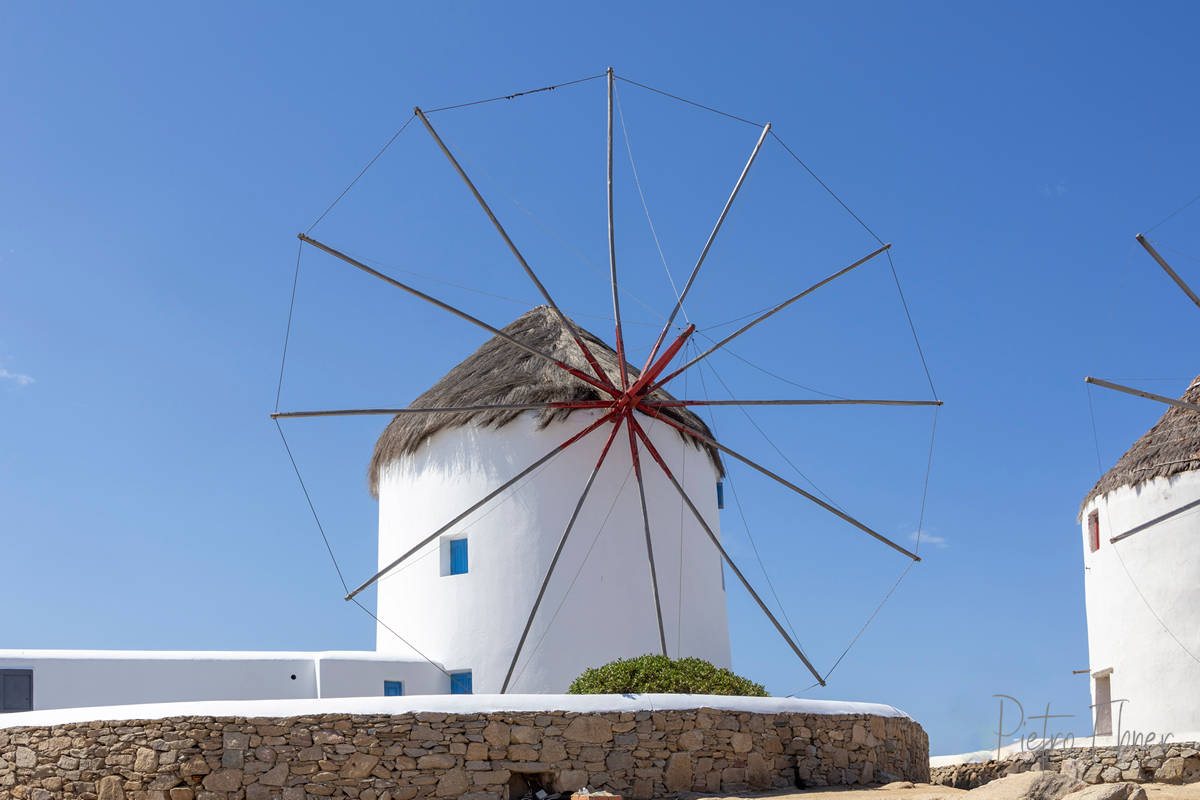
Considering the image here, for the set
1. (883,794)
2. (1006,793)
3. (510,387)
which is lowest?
(883,794)

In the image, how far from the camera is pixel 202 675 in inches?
613

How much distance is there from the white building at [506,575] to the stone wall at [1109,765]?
361cm

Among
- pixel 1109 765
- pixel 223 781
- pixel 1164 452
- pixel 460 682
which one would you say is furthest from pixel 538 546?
pixel 1164 452

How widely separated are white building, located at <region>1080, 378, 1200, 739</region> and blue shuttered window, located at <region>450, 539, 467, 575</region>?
9.37 m

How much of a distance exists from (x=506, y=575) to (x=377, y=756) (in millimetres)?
5859

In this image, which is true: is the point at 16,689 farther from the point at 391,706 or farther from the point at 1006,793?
the point at 1006,793

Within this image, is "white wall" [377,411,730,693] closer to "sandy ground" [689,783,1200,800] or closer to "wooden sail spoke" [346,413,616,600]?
"wooden sail spoke" [346,413,616,600]

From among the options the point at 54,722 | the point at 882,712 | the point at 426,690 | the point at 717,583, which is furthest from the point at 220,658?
the point at 882,712

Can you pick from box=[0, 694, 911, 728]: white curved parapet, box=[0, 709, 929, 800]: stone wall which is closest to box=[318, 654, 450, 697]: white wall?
box=[0, 694, 911, 728]: white curved parapet

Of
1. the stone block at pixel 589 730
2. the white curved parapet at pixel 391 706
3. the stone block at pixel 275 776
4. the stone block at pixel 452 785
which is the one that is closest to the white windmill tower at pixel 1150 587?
the white curved parapet at pixel 391 706

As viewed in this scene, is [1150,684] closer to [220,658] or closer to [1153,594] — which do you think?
[1153,594]

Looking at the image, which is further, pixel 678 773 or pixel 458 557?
pixel 458 557

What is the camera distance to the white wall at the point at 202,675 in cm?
1483

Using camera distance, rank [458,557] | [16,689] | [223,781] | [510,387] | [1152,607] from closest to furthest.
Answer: [223,781]
[16,689]
[458,557]
[510,387]
[1152,607]
